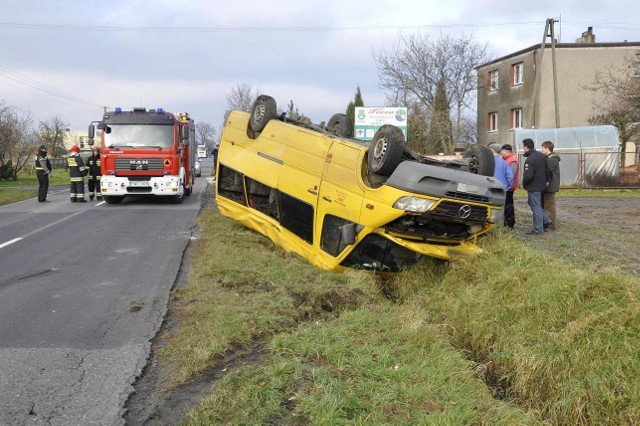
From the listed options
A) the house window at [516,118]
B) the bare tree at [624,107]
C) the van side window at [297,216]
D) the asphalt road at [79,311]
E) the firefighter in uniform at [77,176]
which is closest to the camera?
the asphalt road at [79,311]

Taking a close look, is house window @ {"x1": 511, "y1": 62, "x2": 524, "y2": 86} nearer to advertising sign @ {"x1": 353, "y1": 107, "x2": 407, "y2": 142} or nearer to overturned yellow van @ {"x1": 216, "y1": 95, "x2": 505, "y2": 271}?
advertising sign @ {"x1": 353, "y1": 107, "x2": 407, "y2": 142}

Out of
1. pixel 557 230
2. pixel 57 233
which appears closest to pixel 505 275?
pixel 557 230

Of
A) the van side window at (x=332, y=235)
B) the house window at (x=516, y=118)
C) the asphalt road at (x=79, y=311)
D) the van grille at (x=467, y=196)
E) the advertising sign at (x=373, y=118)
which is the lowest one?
the asphalt road at (x=79, y=311)

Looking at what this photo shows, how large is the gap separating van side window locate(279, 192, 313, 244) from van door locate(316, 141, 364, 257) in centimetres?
27

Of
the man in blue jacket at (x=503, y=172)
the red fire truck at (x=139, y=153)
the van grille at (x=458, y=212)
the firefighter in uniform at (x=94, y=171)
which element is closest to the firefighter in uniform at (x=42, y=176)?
the firefighter in uniform at (x=94, y=171)

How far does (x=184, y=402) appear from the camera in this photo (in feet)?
13.0

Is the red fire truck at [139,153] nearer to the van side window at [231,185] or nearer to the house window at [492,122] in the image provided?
the van side window at [231,185]

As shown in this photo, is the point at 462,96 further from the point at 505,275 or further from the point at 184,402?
the point at 184,402

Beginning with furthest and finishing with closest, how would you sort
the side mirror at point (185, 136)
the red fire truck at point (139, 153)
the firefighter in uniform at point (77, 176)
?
the firefighter in uniform at point (77, 176) < the side mirror at point (185, 136) < the red fire truck at point (139, 153)

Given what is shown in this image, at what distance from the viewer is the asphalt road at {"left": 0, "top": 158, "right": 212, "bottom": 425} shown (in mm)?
4047

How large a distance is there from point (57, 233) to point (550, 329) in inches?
370

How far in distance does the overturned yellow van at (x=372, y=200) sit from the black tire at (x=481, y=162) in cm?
1

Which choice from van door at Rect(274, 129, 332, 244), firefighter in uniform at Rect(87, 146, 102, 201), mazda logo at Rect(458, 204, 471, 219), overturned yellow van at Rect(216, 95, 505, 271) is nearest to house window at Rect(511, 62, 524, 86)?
firefighter in uniform at Rect(87, 146, 102, 201)

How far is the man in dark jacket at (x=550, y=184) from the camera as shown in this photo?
9.96m
